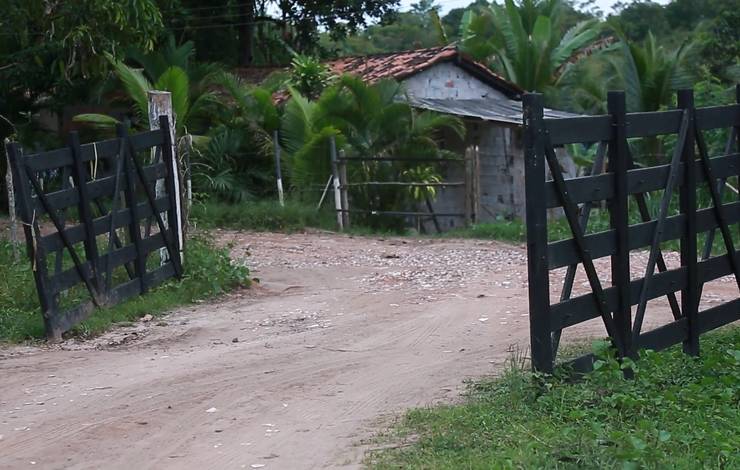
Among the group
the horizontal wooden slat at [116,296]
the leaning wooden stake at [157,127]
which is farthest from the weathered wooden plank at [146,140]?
the horizontal wooden slat at [116,296]

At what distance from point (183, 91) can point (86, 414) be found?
12.7 metres

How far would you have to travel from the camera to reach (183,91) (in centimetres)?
1892

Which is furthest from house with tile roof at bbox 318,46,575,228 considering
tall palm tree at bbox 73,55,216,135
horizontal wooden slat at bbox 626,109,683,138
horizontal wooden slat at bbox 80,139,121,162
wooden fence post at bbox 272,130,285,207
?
horizontal wooden slat at bbox 626,109,683,138

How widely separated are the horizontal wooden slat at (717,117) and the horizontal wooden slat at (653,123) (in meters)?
0.32

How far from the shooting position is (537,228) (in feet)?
21.3

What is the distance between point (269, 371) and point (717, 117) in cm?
406

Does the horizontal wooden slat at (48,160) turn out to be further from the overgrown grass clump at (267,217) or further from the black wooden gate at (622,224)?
the overgrown grass clump at (267,217)

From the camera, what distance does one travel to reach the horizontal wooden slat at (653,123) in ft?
24.0

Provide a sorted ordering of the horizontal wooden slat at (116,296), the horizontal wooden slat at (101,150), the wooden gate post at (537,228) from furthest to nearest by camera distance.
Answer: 1. the horizontal wooden slat at (101,150)
2. the horizontal wooden slat at (116,296)
3. the wooden gate post at (537,228)

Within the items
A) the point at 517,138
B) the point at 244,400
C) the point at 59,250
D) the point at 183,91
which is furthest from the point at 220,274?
the point at 517,138

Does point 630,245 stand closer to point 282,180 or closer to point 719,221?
point 719,221

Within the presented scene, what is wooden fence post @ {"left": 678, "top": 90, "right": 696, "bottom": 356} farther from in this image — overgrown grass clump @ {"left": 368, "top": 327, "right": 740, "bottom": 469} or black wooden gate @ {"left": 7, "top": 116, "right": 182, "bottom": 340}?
black wooden gate @ {"left": 7, "top": 116, "right": 182, "bottom": 340}

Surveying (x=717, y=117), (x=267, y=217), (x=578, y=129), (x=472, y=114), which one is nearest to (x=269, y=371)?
(x=578, y=129)

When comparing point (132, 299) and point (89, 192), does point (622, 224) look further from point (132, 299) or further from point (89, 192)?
point (132, 299)
